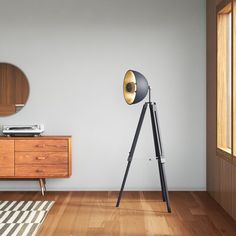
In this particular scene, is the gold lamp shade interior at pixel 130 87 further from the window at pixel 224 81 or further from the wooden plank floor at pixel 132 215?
the wooden plank floor at pixel 132 215

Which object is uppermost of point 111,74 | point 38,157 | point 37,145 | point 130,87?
point 111,74

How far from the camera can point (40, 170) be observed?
5324 millimetres

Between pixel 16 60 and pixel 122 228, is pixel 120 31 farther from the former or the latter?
pixel 122 228

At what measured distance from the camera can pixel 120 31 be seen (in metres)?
5.63

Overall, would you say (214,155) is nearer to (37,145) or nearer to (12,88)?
(37,145)

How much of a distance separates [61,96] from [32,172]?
38.5 inches

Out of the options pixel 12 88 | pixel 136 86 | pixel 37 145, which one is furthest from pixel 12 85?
pixel 136 86

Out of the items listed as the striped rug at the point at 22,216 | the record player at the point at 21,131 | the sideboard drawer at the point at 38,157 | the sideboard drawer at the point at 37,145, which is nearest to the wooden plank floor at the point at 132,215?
the striped rug at the point at 22,216

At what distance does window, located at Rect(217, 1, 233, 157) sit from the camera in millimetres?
4852

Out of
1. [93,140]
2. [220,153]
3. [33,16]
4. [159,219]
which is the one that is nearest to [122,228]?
[159,219]

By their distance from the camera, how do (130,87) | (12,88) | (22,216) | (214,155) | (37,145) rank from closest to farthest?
(22,216), (130,87), (214,155), (37,145), (12,88)

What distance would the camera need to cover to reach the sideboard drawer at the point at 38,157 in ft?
17.5

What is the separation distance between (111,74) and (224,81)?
55.1 inches

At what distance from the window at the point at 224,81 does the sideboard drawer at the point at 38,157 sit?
1744 mm
